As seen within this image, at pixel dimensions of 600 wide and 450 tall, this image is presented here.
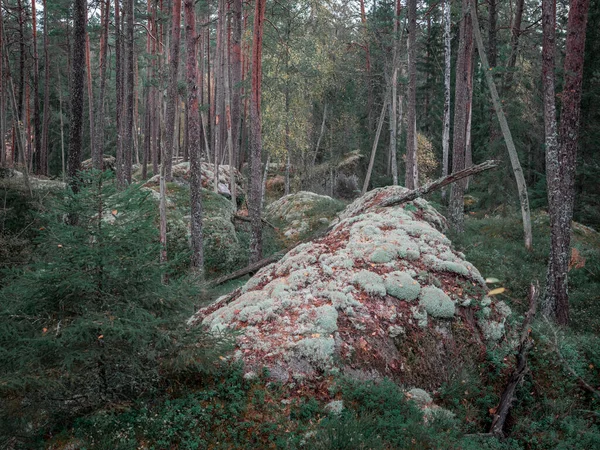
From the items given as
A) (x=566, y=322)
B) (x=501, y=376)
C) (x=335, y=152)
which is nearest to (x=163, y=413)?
(x=501, y=376)

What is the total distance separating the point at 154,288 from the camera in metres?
4.82

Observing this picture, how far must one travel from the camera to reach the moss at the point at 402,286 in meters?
7.04

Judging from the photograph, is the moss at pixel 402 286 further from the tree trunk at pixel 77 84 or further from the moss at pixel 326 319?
the tree trunk at pixel 77 84

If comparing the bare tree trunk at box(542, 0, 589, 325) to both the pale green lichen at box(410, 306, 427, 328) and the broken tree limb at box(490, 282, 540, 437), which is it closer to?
the broken tree limb at box(490, 282, 540, 437)

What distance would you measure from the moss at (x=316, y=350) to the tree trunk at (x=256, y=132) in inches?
302

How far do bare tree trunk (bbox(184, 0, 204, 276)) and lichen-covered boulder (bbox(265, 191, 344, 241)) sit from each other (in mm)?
5386

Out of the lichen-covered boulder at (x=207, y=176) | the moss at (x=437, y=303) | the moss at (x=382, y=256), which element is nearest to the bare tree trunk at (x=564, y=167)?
the moss at (x=437, y=303)

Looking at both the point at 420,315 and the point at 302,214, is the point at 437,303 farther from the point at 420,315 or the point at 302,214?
the point at 302,214

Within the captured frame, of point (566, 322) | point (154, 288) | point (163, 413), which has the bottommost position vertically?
point (566, 322)

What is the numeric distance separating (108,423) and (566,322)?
370 inches

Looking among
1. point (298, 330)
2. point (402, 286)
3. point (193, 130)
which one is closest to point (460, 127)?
point (193, 130)

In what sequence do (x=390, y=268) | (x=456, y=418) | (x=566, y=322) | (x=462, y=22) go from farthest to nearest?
(x=462, y=22)
(x=566, y=322)
(x=390, y=268)
(x=456, y=418)

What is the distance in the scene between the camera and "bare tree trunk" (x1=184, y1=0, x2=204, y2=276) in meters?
11.8

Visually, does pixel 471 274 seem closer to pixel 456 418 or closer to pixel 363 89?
pixel 456 418
